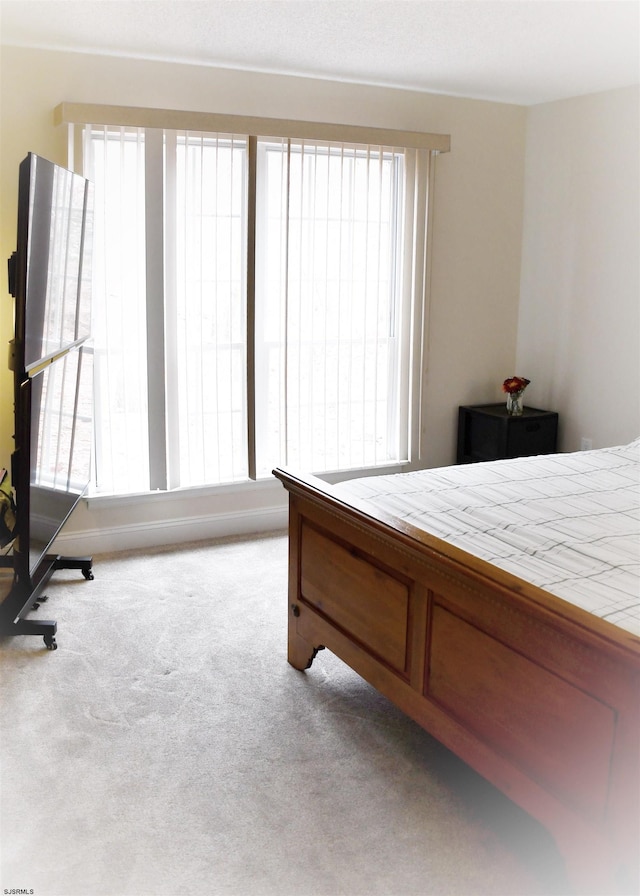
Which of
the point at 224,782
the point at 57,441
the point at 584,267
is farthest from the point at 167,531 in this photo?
the point at 584,267

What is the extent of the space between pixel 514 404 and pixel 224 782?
3.16 meters

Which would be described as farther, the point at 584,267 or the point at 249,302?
the point at 584,267

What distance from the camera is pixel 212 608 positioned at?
3572mm

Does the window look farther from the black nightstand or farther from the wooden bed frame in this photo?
the wooden bed frame

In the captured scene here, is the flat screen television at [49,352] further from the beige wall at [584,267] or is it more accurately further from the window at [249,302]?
the beige wall at [584,267]

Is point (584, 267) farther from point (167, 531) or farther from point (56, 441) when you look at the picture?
point (56, 441)

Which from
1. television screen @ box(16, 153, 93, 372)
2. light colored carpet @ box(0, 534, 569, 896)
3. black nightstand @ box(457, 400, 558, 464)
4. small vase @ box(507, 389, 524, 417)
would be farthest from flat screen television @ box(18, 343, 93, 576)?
small vase @ box(507, 389, 524, 417)

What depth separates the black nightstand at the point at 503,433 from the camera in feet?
15.6

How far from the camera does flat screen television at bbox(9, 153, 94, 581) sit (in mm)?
2730

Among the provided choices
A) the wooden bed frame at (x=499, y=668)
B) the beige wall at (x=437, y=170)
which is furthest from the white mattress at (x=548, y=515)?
the beige wall at (x=437, y=170)

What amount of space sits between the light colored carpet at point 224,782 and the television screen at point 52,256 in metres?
1.17

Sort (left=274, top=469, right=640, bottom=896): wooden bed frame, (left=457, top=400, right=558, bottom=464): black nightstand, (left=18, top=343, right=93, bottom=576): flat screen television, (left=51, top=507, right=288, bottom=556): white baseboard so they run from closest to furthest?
(left=274, top=469, right=640, bottom=896): wooden bed frame < (left=18, top=343, right=93, bottom=576): flat screen television < (left=51, top=507, right=288, bottom=556): white baseboard < (left=457, top=400, right=558, bottom=464): black nightstand

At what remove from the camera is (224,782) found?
237 centimetres

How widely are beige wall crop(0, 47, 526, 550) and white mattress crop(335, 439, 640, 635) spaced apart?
169 cm
